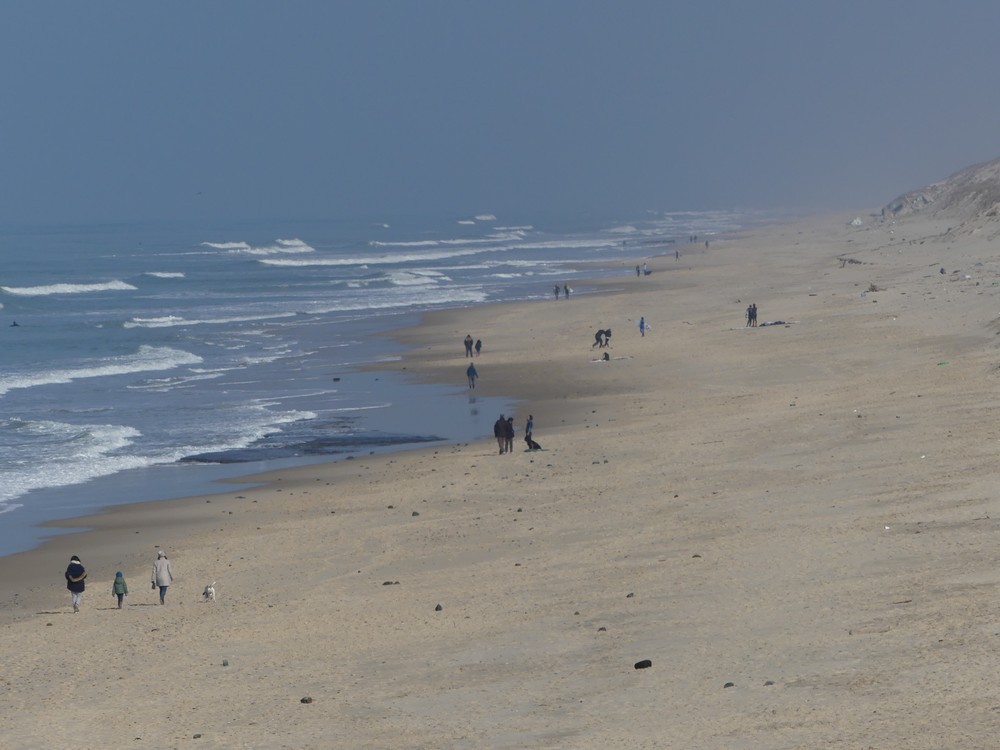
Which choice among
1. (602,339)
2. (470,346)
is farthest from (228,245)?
(602,339)

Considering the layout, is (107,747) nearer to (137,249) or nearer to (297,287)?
(297,287)

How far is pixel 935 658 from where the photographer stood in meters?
12.3

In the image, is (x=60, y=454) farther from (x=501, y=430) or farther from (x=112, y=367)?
(x=112, y=367)

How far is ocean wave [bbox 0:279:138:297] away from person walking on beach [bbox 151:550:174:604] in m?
72.0

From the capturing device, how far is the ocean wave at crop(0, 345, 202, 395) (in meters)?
45.6

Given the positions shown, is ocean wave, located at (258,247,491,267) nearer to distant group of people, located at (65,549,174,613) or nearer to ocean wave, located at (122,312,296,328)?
ocean wave, located at (122,312,296,328)

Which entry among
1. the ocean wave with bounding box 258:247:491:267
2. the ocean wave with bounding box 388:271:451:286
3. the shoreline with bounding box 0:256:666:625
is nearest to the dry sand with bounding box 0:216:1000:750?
the shoreline with bounding box 0:256:666:625

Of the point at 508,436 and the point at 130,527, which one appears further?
the point at 508,436

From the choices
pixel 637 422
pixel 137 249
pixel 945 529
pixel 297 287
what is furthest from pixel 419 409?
pixel 137 249

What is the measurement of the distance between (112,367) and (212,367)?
14.6 ft

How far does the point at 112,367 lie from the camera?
160ft

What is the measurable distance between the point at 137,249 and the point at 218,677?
13228 centimetres

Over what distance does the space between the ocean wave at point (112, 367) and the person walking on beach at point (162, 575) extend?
2570 centimetres

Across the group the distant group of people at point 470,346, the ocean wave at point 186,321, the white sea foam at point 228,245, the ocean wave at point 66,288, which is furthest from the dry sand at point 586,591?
the white sea foam at point 228,245
